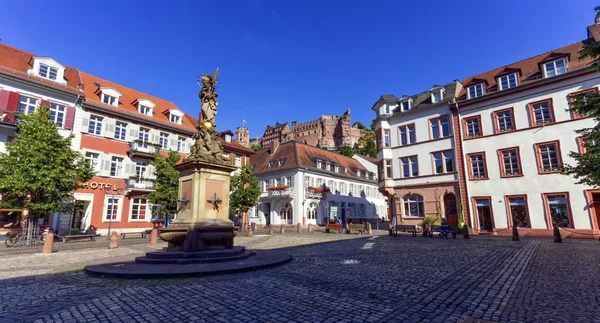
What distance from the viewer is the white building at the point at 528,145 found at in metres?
21.0

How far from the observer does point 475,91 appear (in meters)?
26.5

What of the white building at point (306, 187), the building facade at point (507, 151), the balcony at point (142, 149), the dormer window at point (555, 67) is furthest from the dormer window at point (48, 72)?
the dormer window at point (555, 67)

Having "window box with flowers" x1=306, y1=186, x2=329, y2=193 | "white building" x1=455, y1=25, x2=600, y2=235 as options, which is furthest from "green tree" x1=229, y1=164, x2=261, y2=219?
"white building" x1=455, y1=25, x2=600, y2=235

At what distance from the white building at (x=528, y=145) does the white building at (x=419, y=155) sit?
146cm

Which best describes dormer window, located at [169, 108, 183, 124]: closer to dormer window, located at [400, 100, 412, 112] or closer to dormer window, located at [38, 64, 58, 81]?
dormer window, located at [38, 64, 58, 81]

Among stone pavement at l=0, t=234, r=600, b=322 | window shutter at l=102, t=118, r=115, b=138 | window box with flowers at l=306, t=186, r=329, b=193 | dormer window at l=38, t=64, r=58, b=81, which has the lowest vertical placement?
stone pavement at l=0, t=234, r=600, b=322

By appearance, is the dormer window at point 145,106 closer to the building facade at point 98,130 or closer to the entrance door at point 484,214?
the building facade at point 98,130

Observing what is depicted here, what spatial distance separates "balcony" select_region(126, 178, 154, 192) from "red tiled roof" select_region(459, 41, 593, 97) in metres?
30.3

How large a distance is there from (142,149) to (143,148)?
0.16m

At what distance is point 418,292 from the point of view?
239 inches

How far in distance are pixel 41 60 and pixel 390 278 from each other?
1230 inches

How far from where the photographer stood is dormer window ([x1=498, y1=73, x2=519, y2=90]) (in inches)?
957

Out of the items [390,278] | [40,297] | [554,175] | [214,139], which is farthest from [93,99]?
[554,175]

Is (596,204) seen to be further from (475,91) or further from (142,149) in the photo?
(142,149)
